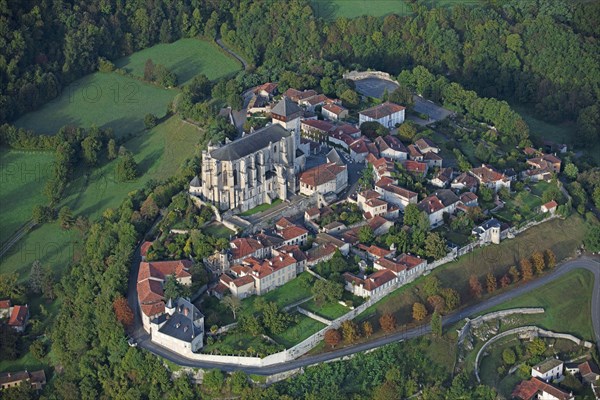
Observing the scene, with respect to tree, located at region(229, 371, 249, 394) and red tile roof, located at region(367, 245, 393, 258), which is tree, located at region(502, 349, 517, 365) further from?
tree, located at region(229, 371, 249, 394)

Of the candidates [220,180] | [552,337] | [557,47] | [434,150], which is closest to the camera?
[552,337]

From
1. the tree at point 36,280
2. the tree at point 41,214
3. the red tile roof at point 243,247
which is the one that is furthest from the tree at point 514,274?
the tree at point 41,214

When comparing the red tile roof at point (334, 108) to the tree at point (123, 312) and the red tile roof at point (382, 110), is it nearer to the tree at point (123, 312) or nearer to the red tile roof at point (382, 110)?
the red tile roof at point (382, 110)

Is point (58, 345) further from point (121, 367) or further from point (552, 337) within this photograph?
point (552, 337)

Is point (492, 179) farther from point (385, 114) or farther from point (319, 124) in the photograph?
point (319, 124)

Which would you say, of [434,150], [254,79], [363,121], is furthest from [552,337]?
[254,79]
